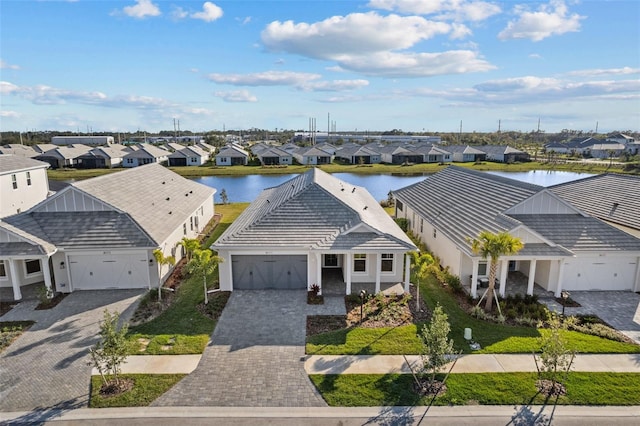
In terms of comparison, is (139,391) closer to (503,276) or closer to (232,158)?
(503,276)

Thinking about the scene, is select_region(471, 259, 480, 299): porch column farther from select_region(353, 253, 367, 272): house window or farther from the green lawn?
select_region(353, 253, 367, 272): house window

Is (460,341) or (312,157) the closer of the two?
(460,341)

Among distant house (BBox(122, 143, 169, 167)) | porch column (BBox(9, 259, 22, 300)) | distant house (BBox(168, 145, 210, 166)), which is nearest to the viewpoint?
porch column (BBox(9, 259, 22, 300))

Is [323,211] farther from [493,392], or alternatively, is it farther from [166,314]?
[493,392]

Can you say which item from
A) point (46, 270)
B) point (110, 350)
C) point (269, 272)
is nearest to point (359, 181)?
point (269, 272)

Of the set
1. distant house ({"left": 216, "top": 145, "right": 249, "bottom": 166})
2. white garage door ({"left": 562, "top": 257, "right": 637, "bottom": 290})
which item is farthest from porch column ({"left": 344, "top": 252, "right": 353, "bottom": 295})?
distant house ({"left": 216, "top": 145, "right": 249, "bottom": 166})

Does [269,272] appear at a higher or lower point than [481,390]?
higher

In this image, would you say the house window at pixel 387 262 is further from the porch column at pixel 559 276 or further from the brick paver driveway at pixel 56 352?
the brick paver driveway at pixel 56 352
